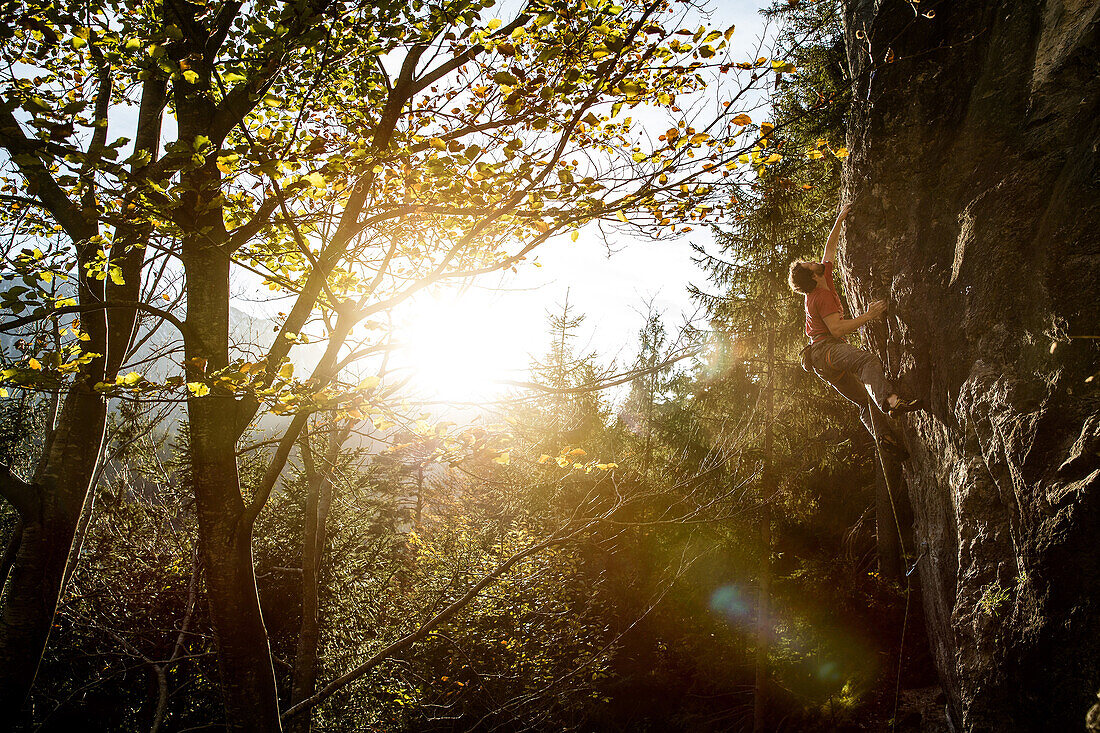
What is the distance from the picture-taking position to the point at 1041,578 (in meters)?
3.68

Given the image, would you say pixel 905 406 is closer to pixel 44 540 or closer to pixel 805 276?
pixel 805 276

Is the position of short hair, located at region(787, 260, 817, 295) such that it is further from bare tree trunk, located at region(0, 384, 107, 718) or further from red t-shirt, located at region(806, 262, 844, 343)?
bare tree trunk, located at region(0, 384, 107, 718)

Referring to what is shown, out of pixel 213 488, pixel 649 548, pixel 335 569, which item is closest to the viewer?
pixel 213 488

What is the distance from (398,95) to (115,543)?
11308mm

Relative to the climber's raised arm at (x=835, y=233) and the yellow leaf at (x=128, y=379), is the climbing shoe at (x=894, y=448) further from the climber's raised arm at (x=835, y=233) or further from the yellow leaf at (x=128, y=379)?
the yellow leaf at (x=128, y=379)

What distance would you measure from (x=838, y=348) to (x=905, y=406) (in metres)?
1.09

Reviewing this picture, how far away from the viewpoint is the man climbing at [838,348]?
5.70m

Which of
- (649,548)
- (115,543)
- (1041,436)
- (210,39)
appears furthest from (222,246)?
(649,548)

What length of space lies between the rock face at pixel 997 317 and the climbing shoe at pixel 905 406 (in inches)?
7.0

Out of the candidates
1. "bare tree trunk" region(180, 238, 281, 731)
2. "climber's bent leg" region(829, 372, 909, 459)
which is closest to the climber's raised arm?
"climber's bent leg" region(829, 372, 909, 459)

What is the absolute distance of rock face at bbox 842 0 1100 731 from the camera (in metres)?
3.58

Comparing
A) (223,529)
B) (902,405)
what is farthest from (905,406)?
(223,529)

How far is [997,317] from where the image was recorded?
4.40 meters

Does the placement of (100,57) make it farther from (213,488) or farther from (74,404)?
(213,488)
